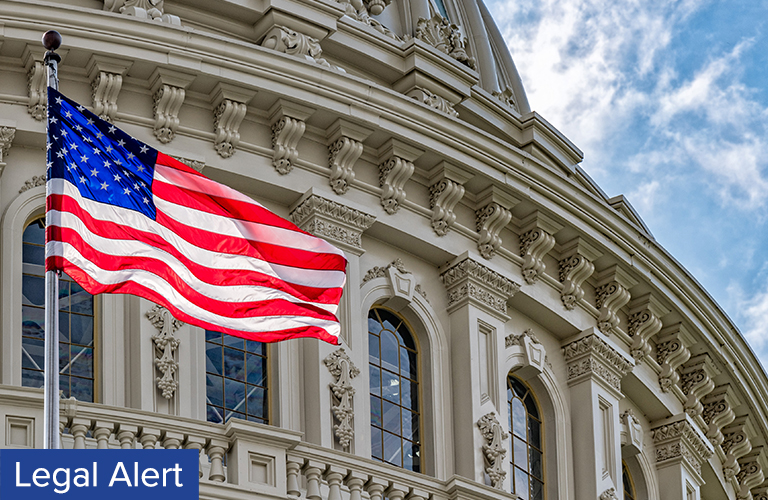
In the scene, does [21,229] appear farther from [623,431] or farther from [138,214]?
[623,431]

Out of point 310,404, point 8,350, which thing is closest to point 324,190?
point 310,404

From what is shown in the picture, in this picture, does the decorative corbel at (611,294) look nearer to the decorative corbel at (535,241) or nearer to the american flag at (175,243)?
the decorative corbel at (535,241)

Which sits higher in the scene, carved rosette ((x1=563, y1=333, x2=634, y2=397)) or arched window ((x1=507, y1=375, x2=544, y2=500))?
carved rosette ((x1=563, y1=333, x2=634, y2=397))

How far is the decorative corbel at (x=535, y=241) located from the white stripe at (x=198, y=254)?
11388mm

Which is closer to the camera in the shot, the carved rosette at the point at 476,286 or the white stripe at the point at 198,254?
the white stripe at the point at 198,254

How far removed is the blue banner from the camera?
1593 centimetres

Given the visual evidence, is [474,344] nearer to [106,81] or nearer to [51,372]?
[106,81]

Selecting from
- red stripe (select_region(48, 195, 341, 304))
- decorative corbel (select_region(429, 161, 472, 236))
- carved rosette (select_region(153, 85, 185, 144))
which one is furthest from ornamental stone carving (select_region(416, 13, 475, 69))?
red stripe (select_region(48, 195, 341, 304))

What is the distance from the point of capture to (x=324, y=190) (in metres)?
29.8

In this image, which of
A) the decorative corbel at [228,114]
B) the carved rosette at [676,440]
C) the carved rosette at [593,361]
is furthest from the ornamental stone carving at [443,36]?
the decorative corbel at [228,114]

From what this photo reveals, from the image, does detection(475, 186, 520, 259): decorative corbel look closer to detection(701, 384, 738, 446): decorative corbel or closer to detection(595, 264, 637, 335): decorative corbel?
detection(595, 264, 637, 335): decorative corbel

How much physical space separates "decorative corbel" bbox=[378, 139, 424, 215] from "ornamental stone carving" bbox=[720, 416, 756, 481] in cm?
1012

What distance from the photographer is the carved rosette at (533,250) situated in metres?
32.2

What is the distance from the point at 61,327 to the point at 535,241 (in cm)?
866
